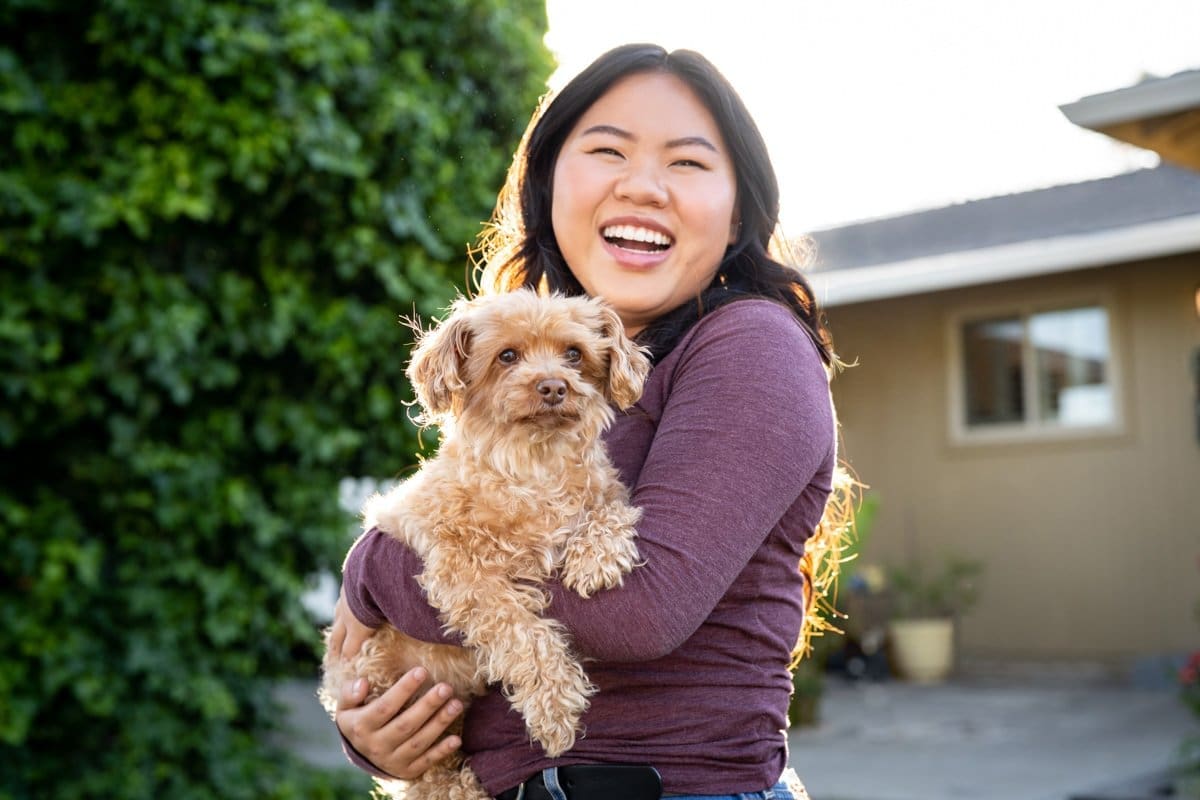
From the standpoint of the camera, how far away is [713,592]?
2061mm

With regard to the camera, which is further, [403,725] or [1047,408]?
[1047,408]

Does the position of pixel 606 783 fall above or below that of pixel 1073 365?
below

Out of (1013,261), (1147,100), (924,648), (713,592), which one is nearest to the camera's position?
(713,592)

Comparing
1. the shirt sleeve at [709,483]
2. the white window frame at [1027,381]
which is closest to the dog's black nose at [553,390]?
the shirt sleeve at [709,483]

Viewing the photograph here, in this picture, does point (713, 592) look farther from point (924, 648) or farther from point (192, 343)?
point (924, 648)

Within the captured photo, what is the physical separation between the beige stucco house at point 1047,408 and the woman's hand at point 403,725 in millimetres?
9710

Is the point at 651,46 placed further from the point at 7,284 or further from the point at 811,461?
the point at 7,284

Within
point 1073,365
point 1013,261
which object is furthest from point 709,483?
point 1073,365

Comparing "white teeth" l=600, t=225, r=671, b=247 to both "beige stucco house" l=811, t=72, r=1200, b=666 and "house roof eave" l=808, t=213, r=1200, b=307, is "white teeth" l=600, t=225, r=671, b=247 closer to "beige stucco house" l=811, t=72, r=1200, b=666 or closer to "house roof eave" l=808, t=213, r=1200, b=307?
"house roof eave" l=808, t=213, r=1200, b=307

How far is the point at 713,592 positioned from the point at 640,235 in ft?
2.78

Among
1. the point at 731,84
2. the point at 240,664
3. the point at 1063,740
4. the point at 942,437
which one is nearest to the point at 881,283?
the point at 942,437

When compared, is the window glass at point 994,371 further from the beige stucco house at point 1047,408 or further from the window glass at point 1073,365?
the window glass at point 1073,365

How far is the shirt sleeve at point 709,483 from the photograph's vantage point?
2.06m

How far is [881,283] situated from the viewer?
41.1 feet
